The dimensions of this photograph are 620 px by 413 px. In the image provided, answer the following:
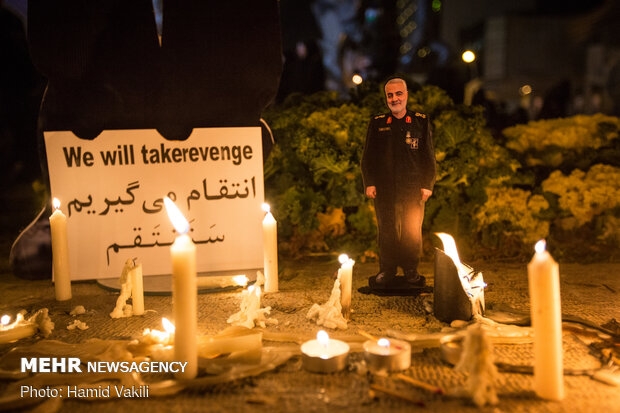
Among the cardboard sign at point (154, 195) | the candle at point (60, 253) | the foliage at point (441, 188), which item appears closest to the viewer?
the candle at point (60, 253)

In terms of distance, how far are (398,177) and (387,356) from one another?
1767 mm

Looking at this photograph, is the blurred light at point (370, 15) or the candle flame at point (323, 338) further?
the blurred light at point (370, 15)

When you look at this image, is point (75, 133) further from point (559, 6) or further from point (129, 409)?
point (559, 6)

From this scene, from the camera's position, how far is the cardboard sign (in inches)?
173

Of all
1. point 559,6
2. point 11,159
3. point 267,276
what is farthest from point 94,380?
point 559,6

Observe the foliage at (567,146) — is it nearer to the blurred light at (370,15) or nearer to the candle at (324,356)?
the candle at (324,356)

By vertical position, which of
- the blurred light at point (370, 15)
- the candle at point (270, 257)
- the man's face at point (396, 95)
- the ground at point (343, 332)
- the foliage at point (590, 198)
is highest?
the blurred light at point (370, 15)

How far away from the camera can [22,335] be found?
3068mm

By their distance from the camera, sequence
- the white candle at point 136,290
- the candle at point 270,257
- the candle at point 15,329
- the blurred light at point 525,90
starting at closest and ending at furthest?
1. the candle at point 15,329
2. the white candle at point 136,290
3. the candle at point 270,257
4. the blurred light at point 525,90

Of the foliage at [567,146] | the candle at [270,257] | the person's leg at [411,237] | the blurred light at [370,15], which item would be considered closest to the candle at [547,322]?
the person's leg at [411,237]

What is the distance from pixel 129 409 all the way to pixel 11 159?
10553mm

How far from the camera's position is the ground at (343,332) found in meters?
2.23

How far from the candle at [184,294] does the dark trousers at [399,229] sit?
2.03 meters

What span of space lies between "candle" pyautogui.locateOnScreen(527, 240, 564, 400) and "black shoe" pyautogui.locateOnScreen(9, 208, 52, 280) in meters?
4.12
